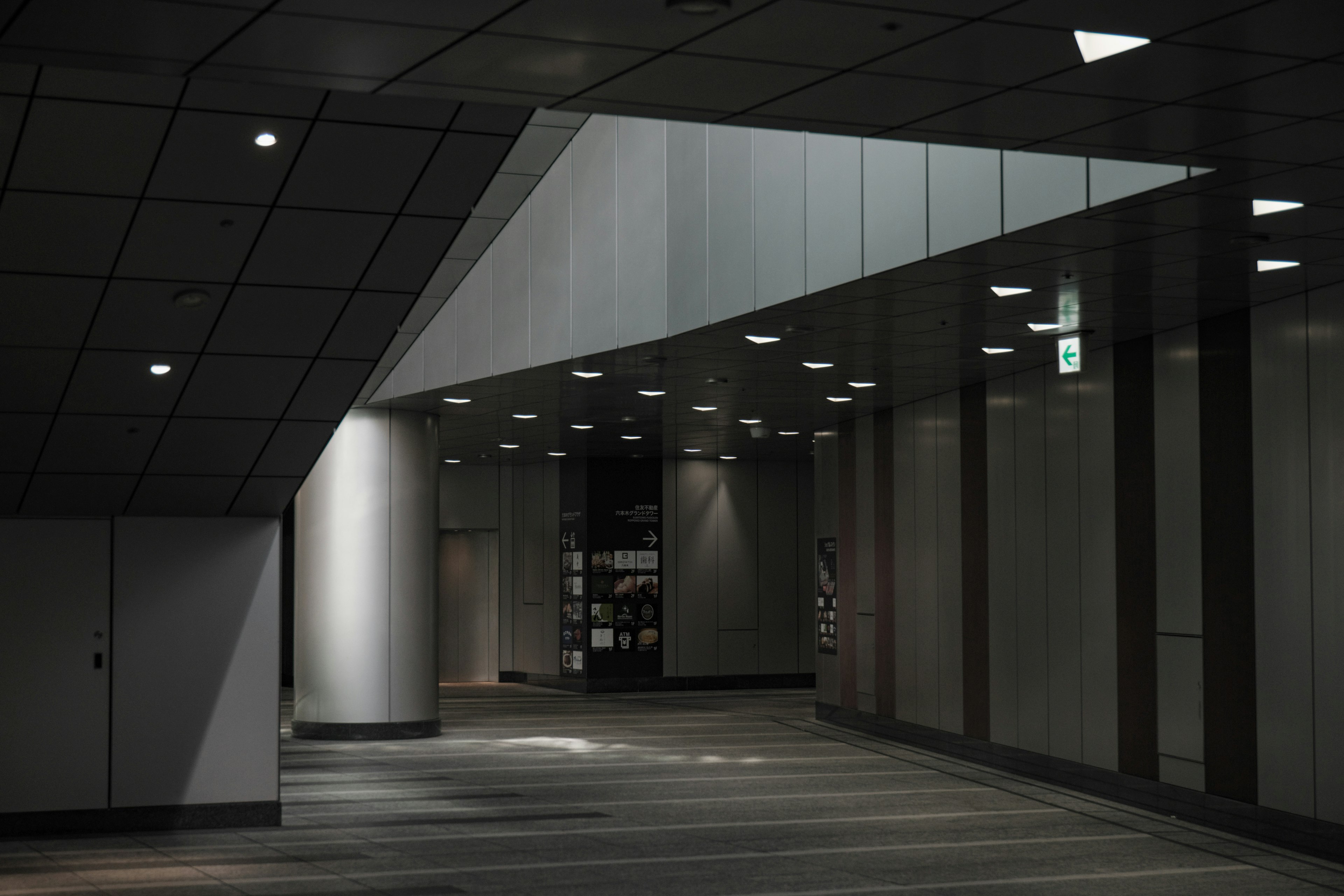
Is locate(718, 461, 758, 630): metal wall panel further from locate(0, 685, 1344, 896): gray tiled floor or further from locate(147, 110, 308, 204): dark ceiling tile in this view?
locate(147, 110, 308, 204): dark ceiling tile

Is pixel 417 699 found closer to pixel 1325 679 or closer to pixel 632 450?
pixel 632 450

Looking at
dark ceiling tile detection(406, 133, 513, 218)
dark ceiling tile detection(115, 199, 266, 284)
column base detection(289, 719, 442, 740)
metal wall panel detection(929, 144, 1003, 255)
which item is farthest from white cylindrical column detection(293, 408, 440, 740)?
metal wall panel detection(929, 144, 1003, 255)

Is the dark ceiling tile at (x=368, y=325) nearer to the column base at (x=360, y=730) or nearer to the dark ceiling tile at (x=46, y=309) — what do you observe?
the dark ceiling tile at (x=46, y=309)

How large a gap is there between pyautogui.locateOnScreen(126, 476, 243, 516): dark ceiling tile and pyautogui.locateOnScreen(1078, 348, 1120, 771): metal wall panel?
8739mm

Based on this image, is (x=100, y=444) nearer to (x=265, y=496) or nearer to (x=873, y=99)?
(x=265, y=496)

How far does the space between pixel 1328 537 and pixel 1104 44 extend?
7.35 meters

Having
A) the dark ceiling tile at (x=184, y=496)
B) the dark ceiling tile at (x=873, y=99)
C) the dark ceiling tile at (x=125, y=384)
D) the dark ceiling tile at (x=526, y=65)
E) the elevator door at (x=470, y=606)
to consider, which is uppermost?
the dark ceiling tile at (x=873, y=99)

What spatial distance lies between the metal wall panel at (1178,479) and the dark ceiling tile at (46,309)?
32.0 feet

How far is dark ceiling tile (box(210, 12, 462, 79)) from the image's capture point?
5.59 m

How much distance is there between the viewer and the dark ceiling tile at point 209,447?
39.5 feet

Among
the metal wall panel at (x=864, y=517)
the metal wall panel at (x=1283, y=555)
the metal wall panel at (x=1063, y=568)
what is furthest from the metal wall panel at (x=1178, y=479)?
the metal wall panel at (x=864, y=517)

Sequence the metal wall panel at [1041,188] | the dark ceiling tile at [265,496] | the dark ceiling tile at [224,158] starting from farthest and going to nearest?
the dark ceiling tile at [265,496] < the metal wall panel at [1041,188] < the dark ceiling tile at [224,158]

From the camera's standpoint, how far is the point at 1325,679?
12.1 metres

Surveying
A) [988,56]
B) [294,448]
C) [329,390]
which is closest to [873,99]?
[988,56]
